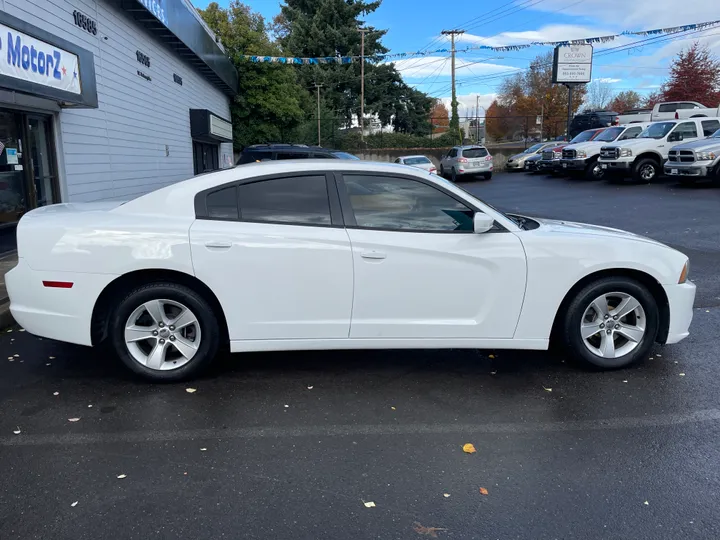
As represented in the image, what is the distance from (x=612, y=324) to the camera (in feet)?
14.3

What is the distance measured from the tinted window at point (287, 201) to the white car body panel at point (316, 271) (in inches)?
3.5

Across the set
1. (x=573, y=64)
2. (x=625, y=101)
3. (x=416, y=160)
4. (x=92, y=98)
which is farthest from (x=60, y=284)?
(x=625, y=101)

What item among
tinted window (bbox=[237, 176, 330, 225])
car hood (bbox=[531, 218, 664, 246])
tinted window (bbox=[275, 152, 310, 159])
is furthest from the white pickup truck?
tinted window (bbox=[237, 176, 330, 225])

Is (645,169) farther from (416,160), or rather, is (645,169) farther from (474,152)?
(416,160)

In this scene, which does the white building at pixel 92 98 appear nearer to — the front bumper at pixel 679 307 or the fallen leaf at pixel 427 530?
the fallen leaf at pixel 427 530

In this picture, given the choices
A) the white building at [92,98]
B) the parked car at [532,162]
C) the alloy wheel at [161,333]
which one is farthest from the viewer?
the parked car at [532,162]

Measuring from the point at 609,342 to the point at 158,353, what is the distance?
3339 millimetres

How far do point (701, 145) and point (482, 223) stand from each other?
16745mm

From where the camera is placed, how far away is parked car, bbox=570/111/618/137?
32.9 metres

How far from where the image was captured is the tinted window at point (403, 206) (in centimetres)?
418

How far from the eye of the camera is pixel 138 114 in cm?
1328

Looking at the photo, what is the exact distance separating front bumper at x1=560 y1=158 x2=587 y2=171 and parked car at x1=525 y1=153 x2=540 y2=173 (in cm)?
491

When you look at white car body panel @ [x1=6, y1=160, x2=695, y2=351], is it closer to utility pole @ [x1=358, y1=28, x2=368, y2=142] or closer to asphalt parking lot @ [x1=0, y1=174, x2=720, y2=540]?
asphalt parking lot @ [x1=0, y1=174, x2=720, y2=540]

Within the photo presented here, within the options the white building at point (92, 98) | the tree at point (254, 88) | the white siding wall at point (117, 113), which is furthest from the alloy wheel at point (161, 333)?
the tree at point (254, 88)
